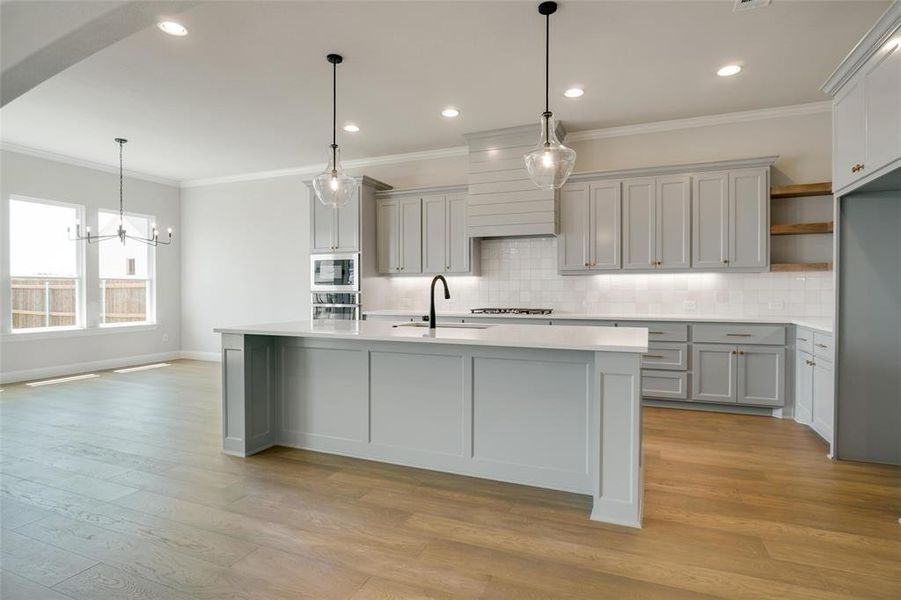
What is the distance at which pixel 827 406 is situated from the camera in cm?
358

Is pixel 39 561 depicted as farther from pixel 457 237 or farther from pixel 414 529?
pixel 457 237

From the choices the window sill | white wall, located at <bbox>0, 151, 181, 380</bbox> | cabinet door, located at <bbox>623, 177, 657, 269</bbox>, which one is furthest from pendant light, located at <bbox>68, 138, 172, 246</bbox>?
cabinet door, located at <bbox>623, 177, 657, 269</bbox>

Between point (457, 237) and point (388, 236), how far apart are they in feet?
3.16

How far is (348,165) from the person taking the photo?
6766 mm

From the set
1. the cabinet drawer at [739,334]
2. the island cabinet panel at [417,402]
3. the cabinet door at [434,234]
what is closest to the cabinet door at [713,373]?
the cabinet drawer at [739,334]

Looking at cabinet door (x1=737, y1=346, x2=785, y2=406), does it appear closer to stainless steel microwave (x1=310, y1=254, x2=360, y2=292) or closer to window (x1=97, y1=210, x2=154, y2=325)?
stainless steel microwave (x1=310, y1=254, x2=360, y2=292)

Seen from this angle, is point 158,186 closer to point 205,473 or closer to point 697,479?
point 205,473

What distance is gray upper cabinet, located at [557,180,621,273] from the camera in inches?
199

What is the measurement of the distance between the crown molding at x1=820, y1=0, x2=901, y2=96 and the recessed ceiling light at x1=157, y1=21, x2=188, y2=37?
13.7 feet

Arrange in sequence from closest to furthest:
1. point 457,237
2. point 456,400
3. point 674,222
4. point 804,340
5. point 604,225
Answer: point 456,400, point 804,340, point 674,222, point 604,225, point 457,237

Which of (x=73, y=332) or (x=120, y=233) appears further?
(x=73, y=332)

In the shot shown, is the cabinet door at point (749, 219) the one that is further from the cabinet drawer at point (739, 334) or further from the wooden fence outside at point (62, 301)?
the wooden fence outside at point (62, 301)

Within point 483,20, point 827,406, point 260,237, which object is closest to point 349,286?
point 260,237

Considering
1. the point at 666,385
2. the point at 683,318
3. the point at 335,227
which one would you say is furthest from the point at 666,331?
the point at 335,227
